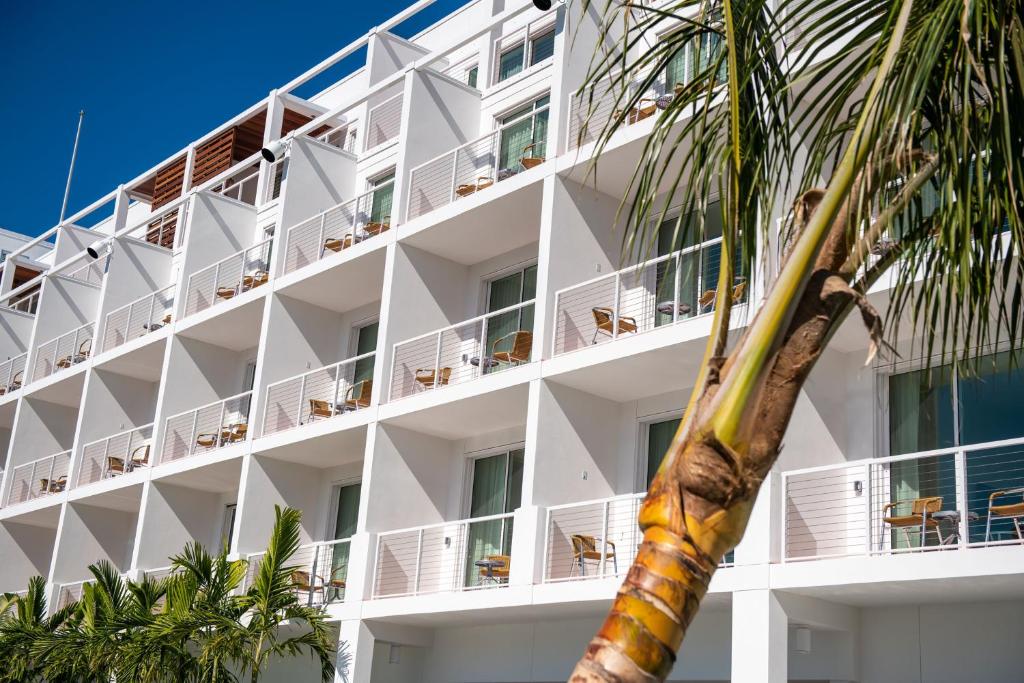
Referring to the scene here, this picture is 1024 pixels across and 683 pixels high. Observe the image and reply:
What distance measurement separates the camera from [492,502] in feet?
64.9

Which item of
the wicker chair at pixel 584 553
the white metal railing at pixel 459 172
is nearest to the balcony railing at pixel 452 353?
the white metal railing at pixel 459 172

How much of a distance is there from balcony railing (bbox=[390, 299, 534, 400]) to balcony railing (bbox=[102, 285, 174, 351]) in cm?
1013

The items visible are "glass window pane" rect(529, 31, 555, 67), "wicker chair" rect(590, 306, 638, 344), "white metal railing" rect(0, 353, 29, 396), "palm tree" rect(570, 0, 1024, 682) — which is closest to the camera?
"palm tree" rect(570, 0, 1024, 682)

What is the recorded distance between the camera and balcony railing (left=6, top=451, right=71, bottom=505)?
2950cm

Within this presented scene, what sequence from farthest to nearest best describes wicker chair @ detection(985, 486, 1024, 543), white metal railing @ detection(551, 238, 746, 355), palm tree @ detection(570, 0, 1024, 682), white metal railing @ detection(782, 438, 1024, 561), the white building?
white metal railing @ detection(551, 238, 746, 355), the white building, white metal railing @ detection(782, 438, 1024, 561), wicker chair @ detection(985, 486, 1024, 543), palm tree @ detection(570, 0, 1024, 682)

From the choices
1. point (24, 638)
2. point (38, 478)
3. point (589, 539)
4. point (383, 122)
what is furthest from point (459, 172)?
point (38, 478)

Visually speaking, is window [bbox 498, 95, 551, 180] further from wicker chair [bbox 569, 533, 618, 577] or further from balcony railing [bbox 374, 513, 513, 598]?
wicker chair [bbox 569, 533, 618, 577]

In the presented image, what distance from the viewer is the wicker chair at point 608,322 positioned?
56.3ft

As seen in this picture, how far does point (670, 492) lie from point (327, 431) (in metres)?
16.8

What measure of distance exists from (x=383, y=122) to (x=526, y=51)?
3908 mm

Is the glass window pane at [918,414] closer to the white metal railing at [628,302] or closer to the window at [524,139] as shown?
the white metal railing at [628,302]

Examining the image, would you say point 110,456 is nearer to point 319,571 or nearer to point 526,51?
point 319,571

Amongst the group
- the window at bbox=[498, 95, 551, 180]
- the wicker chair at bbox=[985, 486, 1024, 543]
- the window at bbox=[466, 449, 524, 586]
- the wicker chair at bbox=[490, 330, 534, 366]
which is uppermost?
the window at bbox=[498, 95, 551, 180]

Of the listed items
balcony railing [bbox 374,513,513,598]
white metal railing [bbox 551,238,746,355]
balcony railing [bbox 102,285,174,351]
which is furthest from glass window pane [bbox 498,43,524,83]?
balcony railing [bbox 102,285,174,351]
